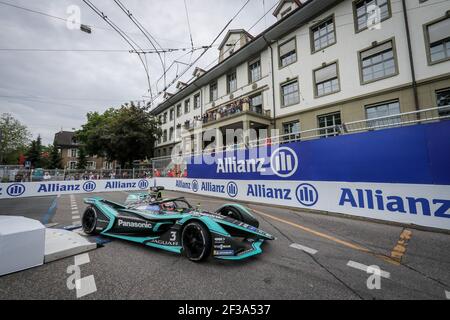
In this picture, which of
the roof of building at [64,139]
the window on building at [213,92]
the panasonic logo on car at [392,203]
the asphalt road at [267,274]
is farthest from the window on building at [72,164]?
the panasonic logo on car at [392,203]

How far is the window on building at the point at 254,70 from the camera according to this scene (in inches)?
→ 633

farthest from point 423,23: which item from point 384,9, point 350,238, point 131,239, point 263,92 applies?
point 131,239

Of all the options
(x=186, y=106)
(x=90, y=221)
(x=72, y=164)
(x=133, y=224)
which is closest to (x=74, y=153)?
(x=72, y=164)

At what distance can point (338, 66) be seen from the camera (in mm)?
11695

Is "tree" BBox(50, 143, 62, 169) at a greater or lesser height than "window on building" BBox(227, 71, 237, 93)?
lesser

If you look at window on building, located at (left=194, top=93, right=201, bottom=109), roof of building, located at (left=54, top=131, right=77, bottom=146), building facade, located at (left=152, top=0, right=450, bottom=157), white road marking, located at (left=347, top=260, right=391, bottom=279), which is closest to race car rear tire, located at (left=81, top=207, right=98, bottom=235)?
white road marking, located at (left=347, top=260, right=391, bottom=279)

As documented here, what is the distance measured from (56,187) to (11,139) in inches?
1305

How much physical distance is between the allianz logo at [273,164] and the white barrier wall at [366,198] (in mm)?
445

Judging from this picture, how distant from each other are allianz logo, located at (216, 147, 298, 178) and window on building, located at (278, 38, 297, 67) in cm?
905

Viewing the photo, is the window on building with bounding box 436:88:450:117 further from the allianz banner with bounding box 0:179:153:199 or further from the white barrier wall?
the allianz banner with bounding box 0:179:153:199

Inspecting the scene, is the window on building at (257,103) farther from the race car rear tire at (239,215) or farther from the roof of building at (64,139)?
the roof of building at (64,139)

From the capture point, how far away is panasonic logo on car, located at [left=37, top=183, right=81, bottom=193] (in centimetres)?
1299
